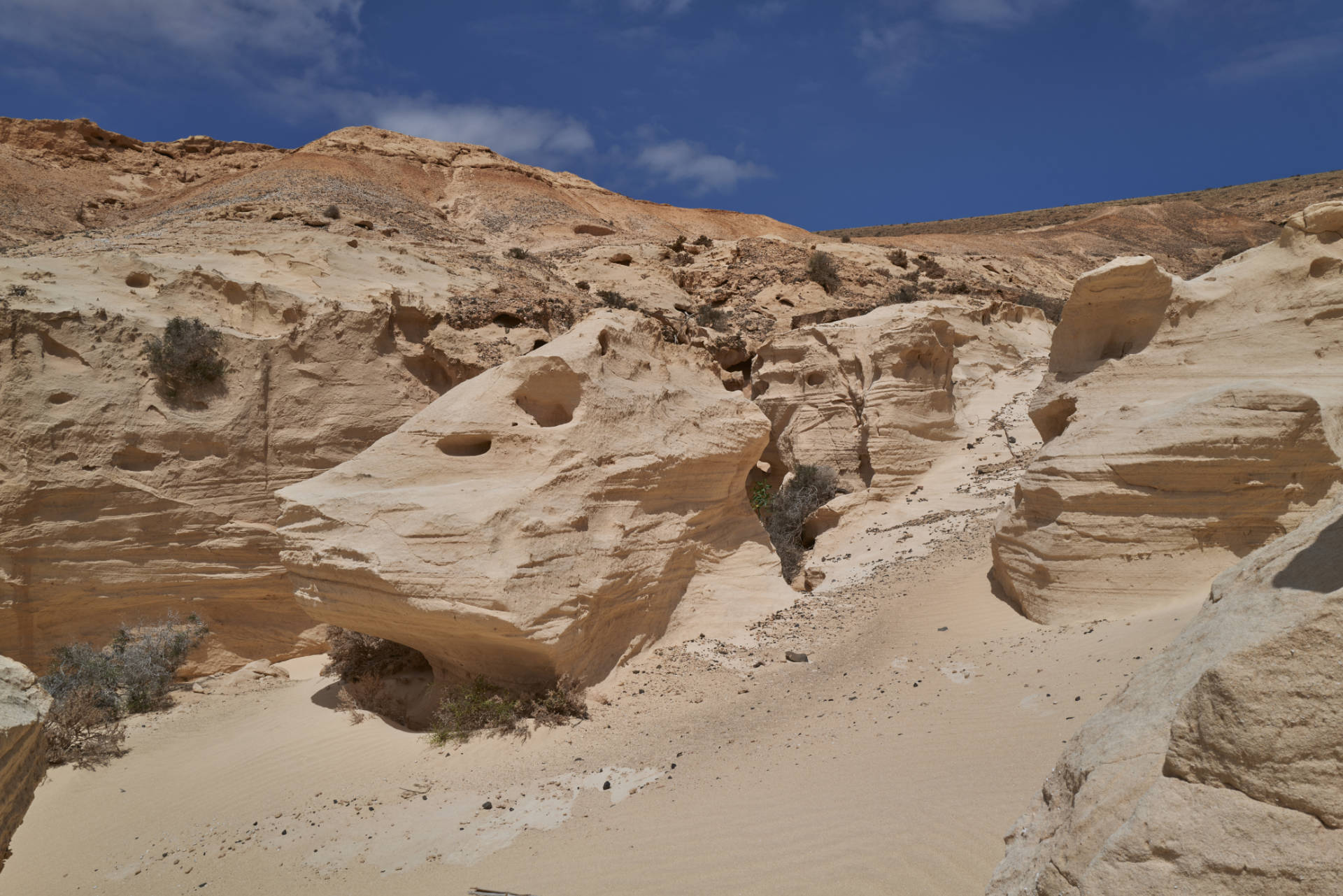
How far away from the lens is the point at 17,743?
12.8ft

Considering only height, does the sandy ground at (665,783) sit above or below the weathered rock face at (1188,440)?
below

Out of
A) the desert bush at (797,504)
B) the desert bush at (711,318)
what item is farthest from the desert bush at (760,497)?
the desert bush at (711,318)

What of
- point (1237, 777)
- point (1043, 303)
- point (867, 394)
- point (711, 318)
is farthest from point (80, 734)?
point (1043, 303)

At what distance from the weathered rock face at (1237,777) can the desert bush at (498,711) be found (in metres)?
4.42

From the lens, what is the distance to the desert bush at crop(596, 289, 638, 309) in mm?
18828

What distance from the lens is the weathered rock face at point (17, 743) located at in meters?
3.80

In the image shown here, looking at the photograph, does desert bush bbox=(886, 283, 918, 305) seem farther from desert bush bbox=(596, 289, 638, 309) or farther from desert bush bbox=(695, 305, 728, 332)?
desert bush bbox=(596, 289, 638, 309)

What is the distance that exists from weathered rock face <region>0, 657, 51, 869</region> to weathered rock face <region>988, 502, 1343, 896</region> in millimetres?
4439

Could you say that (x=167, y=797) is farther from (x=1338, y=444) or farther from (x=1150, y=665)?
(x=1338, y=444)

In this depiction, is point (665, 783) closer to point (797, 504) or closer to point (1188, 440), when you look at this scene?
point (1188, 440)

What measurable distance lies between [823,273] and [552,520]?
19.2 metres

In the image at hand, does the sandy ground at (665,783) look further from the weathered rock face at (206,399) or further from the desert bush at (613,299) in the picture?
the desert bush at (613,299)

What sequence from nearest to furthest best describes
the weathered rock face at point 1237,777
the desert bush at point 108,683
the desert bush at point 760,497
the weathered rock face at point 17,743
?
the weathered rock face at point 1237,777 < the weathered rock face at point 17,743 < the desert bush at point 108,683 < the desert bush at point 760,497

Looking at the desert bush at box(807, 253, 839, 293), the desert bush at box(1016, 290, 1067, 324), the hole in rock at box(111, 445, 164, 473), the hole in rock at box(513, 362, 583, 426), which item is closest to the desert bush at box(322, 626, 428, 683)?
the hole in rock at box(513, 362, 583, 426)
